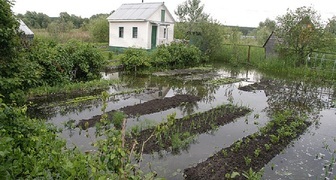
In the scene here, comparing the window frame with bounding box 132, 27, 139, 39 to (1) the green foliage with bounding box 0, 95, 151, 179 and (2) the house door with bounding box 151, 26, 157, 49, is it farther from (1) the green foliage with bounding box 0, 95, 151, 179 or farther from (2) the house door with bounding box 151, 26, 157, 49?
(1) the green foliage with bounding box 0, 95, 151, 179

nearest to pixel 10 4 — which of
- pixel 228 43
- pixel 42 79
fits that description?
pixel 42 79

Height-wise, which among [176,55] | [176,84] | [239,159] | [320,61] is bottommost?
[239,159]

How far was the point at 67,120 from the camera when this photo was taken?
8.55 meters

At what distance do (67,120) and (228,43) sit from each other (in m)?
19.4

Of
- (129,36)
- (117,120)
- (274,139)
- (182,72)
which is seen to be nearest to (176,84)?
(182,72)

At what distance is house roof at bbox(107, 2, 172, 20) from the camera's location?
24128 millimetres

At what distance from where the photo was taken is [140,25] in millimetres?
24203

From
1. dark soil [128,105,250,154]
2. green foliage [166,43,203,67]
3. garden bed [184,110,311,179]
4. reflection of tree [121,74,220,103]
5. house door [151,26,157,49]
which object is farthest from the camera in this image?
house door [151,26,157,49]

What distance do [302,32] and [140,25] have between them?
12.7m

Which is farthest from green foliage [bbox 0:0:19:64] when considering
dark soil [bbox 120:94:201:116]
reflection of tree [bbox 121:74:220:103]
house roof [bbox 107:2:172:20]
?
house roof [bbox 107:2:172:20]

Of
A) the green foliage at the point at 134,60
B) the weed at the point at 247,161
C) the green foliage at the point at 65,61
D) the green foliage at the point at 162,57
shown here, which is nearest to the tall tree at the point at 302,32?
the green foliage at the point at 162,57

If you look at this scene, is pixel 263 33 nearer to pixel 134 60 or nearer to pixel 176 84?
pixel 134 60

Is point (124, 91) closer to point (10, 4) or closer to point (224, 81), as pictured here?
point (224, 81)

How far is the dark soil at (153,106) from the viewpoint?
345 inches
